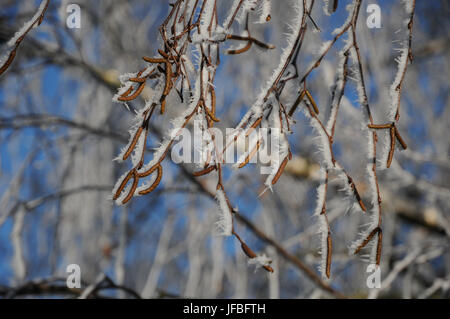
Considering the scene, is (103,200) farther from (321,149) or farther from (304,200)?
(321,149)

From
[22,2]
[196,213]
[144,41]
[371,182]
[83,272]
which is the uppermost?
[22,2]

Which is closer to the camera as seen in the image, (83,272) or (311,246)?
(83,272)

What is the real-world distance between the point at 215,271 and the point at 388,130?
1195 millimetres

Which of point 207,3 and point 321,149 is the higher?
point 207,3

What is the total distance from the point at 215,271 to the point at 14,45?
127 centimetres

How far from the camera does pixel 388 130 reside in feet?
2.14

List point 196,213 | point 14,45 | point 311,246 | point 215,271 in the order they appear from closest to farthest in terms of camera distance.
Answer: point 14,45 < point 215,271 < point 196,213 < point 311,246

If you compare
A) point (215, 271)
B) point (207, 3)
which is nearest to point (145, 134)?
point (207, 3)

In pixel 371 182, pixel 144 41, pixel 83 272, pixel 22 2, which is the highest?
pixel 22 2

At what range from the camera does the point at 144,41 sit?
2.21 metres

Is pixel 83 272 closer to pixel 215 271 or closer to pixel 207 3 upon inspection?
pixel 215 271

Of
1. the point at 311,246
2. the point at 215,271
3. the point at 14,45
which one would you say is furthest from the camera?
the point at 311,246

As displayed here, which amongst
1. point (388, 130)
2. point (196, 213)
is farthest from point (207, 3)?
point (196, 213)

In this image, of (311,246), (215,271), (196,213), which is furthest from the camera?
(311,246)
